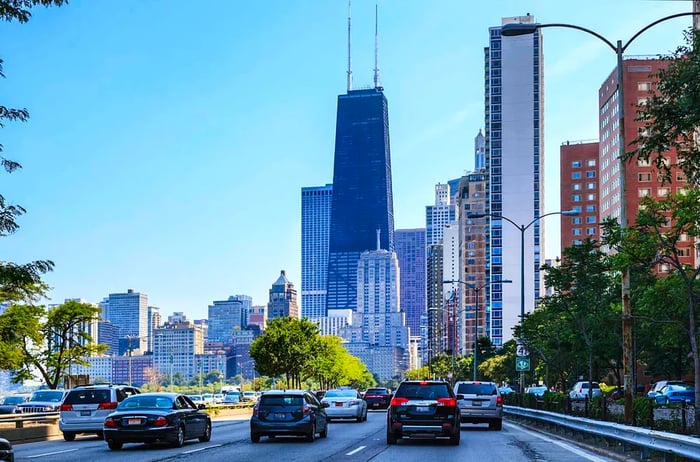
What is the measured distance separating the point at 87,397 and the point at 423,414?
1197 centimetres

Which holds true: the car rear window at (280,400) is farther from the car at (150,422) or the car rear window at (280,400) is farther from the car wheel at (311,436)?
the car at (150,422)

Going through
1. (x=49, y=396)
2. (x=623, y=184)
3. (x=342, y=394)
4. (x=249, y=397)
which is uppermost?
(x=623, y=184)

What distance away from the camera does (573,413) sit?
30.9 metres

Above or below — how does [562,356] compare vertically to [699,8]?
below

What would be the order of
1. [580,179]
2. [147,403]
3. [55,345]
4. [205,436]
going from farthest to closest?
[580,179]
[55,345]
[205,436]
[147,403]

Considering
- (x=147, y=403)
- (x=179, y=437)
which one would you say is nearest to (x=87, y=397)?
(x=147, y=403)

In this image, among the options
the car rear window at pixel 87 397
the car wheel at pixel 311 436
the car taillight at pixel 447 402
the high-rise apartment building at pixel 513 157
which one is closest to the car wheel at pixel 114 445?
the car wheel at pixel 311 436

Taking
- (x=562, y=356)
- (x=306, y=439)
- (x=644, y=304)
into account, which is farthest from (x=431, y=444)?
(x=562, y=356)

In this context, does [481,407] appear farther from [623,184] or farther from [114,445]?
[114,445]

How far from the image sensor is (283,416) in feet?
86.2

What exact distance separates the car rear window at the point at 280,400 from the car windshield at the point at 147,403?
8.66 feet

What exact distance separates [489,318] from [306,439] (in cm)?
17536

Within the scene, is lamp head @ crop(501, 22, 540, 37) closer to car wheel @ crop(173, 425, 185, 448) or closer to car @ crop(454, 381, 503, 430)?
car wheel @ crop(173, 425, 185, 448)

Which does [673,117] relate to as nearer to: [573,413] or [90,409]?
[573,413]
